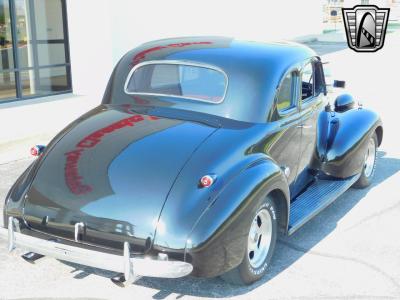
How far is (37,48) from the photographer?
42.7 ft

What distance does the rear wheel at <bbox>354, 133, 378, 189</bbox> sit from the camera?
21.5ft

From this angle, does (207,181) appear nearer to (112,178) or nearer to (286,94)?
(112,178)

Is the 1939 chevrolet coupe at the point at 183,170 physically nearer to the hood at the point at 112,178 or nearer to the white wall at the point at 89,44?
the hood at the point at 112,178

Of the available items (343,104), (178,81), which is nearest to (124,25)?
(343,104)

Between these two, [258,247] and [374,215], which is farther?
[374,215]

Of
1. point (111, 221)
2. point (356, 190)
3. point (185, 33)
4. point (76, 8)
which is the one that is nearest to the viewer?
point (111, 221)

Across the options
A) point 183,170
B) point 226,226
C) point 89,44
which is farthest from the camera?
point 89,44

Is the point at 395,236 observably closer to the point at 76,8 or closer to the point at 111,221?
the point at 111,221

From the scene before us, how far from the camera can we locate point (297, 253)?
4.93 meters

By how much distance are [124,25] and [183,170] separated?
9.99 m

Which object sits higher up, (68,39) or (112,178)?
(68,39)

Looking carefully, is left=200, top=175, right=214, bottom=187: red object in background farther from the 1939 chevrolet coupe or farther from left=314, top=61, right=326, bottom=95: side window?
left=314, top=61, right=326, bottom=95: side window

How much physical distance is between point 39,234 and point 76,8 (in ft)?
29.3

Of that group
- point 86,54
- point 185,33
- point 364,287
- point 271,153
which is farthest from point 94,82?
point 364,287
